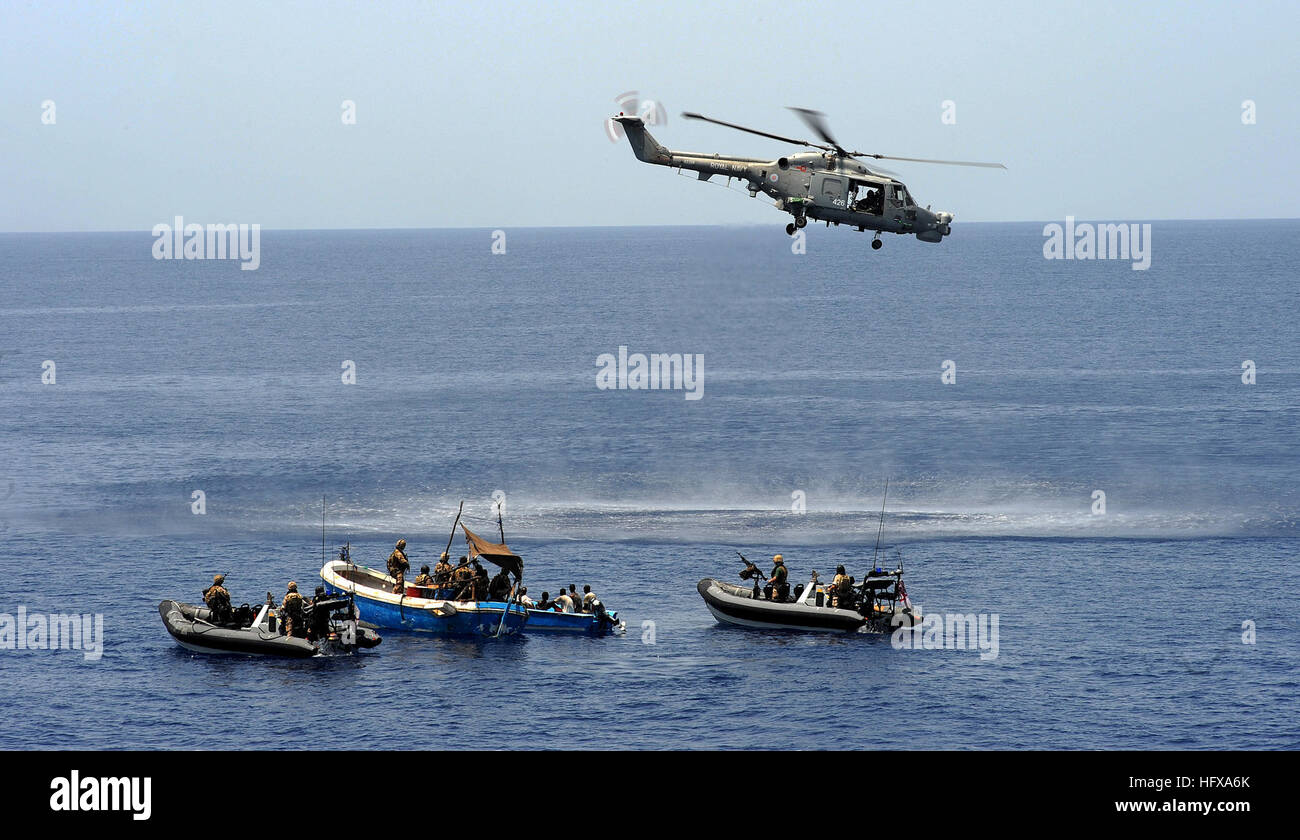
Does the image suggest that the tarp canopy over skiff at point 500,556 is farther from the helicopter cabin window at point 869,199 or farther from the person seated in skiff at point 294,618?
the helicopter cabin window at point 869,199

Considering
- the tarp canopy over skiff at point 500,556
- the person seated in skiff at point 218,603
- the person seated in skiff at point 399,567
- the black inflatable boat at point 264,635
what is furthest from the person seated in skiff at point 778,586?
the person seated in skiff at point 218,603

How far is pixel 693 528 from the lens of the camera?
8619 cm

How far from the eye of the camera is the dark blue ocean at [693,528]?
55.9 m

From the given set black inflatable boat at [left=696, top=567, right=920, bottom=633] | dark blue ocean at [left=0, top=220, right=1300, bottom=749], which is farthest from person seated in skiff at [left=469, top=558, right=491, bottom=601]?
black inflatable boat at [left=696, top=567, right=920, bottom=633]

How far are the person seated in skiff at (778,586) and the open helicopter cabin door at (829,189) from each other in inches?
792

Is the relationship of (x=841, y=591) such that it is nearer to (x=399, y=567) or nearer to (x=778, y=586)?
(x=778, y=586)

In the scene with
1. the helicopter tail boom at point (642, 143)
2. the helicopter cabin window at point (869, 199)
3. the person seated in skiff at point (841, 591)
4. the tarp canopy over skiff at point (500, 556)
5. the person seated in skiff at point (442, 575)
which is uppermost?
the helicopter tail boom at point (642, 143)

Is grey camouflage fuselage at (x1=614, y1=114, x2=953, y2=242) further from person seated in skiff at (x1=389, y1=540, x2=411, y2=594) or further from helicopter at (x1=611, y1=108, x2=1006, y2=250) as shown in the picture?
person seated in skiff at (x1=389, y1=540, x2=411, y2=594)

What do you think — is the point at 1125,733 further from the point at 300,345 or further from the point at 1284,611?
the point at 300,345

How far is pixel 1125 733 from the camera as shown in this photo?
176ft

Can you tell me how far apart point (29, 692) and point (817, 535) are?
44.5 metres

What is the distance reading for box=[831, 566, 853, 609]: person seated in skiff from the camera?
64.9m
